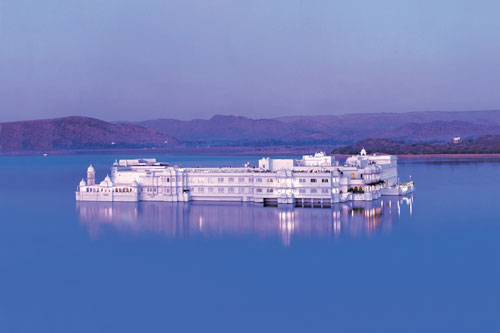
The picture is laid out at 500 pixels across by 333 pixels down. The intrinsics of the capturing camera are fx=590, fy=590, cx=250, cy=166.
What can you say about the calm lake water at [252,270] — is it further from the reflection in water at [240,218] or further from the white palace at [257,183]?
the white palace at [257,183]

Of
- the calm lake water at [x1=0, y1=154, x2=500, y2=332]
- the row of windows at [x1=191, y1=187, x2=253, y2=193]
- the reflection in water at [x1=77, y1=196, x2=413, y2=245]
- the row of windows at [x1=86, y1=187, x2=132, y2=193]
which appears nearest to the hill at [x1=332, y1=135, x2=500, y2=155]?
the row of windows at [x1=191, y1=187, x2=253, y2=193]

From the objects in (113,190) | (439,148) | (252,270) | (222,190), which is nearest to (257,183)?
(222,190)

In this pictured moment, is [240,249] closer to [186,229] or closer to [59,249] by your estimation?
[186,229]

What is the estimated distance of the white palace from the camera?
47.6 meters

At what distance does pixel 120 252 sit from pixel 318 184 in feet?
65.2

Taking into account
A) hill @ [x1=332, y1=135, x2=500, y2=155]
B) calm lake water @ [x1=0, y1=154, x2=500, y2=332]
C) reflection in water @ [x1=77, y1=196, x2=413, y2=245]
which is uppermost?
hill @ [x1=332, y1=135, x2=500, y2=155]

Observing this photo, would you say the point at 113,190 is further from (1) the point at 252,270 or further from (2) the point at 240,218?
(1) the point at 252,270

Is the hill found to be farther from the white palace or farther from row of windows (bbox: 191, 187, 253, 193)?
row of windows (bbox: 191, 187, 253, 193)

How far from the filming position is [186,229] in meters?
37.9

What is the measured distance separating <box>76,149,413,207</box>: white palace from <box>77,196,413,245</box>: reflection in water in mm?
1265

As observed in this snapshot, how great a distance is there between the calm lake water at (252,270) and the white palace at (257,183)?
2480 mm

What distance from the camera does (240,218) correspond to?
137 ft

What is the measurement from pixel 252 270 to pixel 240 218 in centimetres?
1407

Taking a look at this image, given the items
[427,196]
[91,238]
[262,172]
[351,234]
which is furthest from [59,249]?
[427,196]
